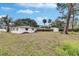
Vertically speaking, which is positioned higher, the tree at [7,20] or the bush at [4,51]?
the tree at [7,20]

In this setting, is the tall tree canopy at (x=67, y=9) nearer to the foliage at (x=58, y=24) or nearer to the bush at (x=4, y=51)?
the foliage at (x=58, y=24)

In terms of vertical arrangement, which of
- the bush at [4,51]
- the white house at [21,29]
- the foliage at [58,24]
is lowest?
the bush at [4,51]

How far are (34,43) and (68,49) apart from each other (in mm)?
270

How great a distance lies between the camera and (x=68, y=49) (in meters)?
2.69

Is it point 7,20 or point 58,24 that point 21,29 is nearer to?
point 7,20

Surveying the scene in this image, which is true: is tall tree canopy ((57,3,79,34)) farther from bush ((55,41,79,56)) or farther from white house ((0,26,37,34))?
white house ((0,26,37,34))

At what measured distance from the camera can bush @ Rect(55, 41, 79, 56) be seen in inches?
105

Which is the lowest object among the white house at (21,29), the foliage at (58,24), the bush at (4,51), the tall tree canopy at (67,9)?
the bush at (4,51)

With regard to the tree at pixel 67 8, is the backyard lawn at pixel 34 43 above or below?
below

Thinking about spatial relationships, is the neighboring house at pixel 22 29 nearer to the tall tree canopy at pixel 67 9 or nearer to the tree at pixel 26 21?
the tree at pixel 26 21

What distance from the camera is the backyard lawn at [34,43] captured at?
105 inches

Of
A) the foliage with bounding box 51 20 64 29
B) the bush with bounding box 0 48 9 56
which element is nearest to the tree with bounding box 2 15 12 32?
the bush with bounding box 0 48 9 56

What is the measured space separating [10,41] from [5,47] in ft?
0.20

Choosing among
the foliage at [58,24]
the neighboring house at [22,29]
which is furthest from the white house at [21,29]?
the foliage at [58,24]
